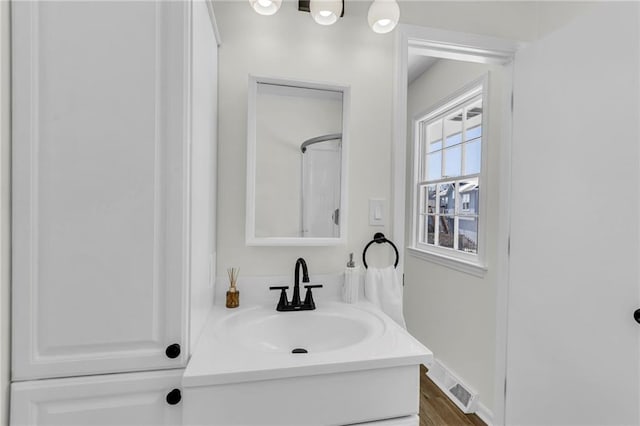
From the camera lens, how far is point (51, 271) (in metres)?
0.79

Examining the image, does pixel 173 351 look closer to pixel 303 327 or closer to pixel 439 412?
pixel 303 327

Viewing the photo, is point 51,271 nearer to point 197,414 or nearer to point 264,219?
point 197,414

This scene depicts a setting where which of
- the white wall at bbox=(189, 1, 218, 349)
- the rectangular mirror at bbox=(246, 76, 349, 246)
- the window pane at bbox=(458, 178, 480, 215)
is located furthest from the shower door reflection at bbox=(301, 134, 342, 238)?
the window pane at bbox=(458, 178, 480, 215)

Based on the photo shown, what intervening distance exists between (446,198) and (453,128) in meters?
0.56

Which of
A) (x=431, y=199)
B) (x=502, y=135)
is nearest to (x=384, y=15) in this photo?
(x=502, y=135)

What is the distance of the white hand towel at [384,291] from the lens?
1.39m

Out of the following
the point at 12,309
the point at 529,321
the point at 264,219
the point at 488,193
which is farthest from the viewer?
the point at 488,193

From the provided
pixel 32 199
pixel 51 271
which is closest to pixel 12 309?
pixel 51 271

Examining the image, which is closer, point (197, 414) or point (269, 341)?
point (197, 414)

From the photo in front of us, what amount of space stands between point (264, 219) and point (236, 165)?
0.26 meters

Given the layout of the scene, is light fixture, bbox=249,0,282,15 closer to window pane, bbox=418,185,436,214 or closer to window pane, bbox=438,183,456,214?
window pane, bbox=438,183,456,214

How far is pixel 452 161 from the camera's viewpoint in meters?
2.52

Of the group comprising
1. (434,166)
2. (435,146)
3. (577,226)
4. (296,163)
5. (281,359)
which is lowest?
(281,359)

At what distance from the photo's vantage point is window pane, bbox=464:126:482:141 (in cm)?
224
